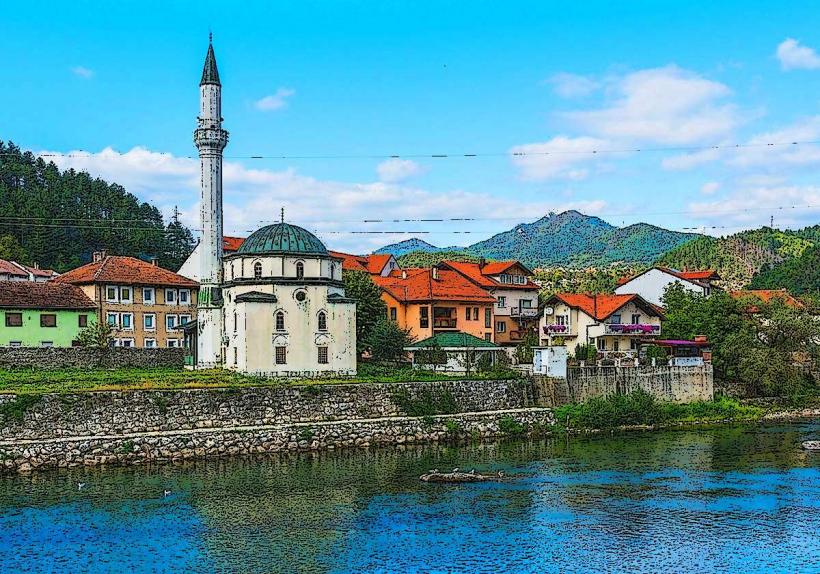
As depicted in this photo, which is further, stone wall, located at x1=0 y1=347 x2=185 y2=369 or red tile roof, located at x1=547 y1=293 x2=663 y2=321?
red tile roof, located at x1=547 y1=293 x2=663 y2=321

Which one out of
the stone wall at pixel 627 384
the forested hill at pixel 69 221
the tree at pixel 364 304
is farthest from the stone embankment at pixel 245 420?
the forested hill at pixel 69 221

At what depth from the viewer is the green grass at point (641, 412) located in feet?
163

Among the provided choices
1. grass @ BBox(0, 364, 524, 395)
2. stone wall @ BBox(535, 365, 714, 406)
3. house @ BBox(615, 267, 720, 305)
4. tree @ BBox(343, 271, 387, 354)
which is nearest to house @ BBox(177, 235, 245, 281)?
tree @ BBox(343, 271, 387, 354)

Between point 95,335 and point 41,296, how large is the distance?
4063 mm

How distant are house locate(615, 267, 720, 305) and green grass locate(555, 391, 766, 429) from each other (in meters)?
20.8

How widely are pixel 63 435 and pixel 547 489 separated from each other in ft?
65.4

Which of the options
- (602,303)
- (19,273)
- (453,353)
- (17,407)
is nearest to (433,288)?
(453,353)

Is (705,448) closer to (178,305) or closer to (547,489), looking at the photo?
(547,489)

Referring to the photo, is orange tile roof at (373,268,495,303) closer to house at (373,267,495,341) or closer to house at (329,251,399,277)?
house at (373,267,495,341)

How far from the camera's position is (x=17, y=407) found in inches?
1533

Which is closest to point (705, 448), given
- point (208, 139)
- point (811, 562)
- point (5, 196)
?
point (811, 562)

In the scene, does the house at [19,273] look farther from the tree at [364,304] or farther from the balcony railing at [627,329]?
the balcony railing at [627,329]

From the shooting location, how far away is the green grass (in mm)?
49781

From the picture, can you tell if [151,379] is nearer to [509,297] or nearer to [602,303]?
[602,303]
